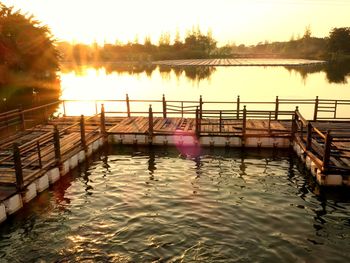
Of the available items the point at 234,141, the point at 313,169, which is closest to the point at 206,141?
the point at 234,141

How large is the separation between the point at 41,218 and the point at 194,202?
6.04 meters

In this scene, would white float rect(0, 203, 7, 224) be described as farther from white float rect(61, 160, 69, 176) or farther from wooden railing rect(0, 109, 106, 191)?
white float rect(61, 160, 69, 176)

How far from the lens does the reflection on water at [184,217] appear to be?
416 inches

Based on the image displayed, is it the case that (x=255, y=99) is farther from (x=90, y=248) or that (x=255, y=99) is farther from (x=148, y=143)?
(x=90, y=248)

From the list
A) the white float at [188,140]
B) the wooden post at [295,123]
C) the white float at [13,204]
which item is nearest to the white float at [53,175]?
the white float at [13,204]

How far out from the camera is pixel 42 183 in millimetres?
15031

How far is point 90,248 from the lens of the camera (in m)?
10.7

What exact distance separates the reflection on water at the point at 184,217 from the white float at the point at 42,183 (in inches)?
12.7

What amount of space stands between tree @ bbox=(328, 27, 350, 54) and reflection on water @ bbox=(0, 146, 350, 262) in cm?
12464

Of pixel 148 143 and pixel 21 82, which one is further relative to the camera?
pixel 21 82

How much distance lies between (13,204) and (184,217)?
655 cm

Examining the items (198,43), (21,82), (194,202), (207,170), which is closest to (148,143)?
(207,170)

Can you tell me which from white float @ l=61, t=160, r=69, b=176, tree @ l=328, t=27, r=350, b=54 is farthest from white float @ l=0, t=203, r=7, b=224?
tree @ l=328, t=27, r=350, b=54

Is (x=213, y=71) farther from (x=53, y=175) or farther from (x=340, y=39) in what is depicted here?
(x=53, y=175)
